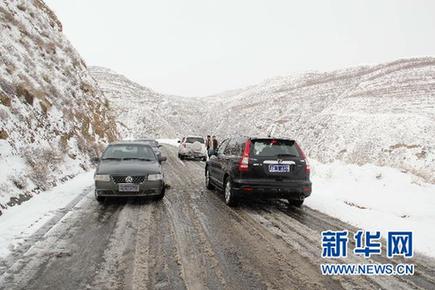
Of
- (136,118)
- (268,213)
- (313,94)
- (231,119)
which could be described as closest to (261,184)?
(268,213)

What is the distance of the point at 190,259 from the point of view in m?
5.23

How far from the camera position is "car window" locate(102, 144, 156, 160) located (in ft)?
34.3

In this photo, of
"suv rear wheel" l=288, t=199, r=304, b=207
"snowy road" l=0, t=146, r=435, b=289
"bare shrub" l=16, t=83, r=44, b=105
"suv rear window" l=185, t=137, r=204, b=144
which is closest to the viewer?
"snowy road" l=0, t=146, r=435, b=289

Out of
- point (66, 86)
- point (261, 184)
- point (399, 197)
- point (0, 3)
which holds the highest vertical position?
point (0, 3)

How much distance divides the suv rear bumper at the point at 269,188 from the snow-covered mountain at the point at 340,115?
24.2ft

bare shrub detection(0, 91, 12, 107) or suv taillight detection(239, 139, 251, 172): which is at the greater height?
bare shrub detection(0, 91, 12, 107)

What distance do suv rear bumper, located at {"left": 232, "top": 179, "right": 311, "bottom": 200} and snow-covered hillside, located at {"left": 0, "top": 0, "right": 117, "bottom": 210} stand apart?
5.18 m

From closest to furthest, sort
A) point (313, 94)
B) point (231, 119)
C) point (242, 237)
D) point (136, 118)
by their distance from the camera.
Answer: point (242, 237) → point (313, 94) → point (231, 119) → point (136, 118)

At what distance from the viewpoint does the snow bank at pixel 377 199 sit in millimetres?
7547

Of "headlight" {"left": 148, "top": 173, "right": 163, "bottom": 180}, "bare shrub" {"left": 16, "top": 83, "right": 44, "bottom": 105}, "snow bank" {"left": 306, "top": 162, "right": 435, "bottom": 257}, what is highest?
"bare shrub" {"left": 16, "top": 83, "right": 44, "bottom": 105}

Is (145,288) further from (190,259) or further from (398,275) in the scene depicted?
(398,275)

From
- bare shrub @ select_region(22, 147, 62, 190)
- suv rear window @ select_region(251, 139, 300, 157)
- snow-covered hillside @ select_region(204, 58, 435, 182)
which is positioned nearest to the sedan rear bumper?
bare shrub @ select_region(22, 147, 62, 190)

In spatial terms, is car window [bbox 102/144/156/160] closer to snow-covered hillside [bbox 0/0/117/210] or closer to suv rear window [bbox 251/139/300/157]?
snow-covered hillside [bbox 0/0/117/210]

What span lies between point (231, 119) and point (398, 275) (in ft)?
249
